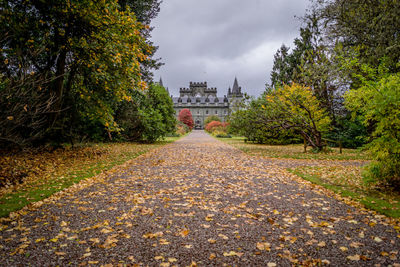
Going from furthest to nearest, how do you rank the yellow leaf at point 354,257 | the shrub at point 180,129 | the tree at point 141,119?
the shrub at point 180,129
the tree at point 141,119
the yellow leaf at point 354,257

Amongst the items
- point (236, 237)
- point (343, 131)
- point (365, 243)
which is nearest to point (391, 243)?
point (365, 243)

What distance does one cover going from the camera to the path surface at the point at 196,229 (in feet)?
8.64

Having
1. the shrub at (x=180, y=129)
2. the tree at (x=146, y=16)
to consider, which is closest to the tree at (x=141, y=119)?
the tree at (x=146, y=16)

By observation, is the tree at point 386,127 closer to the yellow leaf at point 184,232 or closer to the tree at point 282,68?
the yellow leaf at point 184,232

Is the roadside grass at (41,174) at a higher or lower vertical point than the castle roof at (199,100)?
lower

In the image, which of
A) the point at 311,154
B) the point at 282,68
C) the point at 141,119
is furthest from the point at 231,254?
the point at 282,68

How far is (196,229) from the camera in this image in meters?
3.35

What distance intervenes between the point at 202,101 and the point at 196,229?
89.7m

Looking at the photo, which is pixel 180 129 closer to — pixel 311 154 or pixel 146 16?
pixel 146 16

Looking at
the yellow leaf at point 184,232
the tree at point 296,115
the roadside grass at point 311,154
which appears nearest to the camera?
the yellow leaf at point 184,232

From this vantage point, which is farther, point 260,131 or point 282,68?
point 282,68

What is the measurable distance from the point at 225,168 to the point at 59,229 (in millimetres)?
5658

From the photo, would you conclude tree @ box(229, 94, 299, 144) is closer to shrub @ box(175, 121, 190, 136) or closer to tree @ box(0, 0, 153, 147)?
tree @ box(0, 0, 153, 147)

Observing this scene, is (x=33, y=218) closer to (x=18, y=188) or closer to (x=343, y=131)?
(x=18, y=188)
